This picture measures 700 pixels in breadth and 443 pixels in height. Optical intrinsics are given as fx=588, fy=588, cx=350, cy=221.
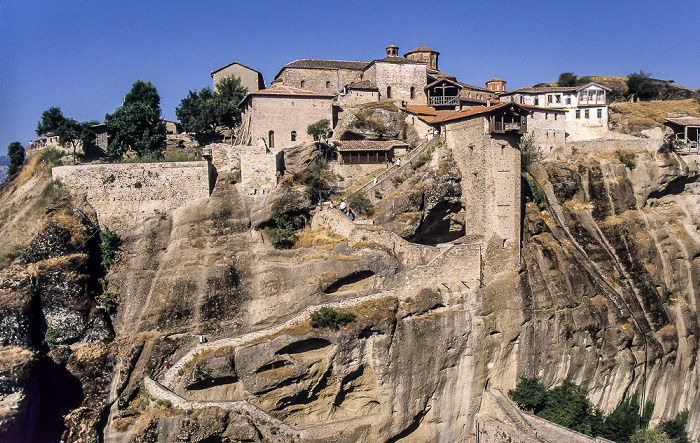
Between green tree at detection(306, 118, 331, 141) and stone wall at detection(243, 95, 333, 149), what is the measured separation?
25.5 inches

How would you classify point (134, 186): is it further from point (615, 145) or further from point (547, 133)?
point (615, 145)

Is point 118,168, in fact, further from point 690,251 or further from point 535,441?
point 690,251

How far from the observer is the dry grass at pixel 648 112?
4872 centimetres

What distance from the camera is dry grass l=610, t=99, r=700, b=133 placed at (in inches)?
1918

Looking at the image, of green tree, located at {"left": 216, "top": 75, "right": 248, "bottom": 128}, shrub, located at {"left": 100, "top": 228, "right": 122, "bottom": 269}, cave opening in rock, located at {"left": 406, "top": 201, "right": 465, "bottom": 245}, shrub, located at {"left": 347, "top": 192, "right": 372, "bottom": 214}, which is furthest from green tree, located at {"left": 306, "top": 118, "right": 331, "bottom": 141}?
shrub, located at {"left": 100, "top": 228, "right": 122, "bottom": 269}

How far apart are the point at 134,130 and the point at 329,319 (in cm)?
1977

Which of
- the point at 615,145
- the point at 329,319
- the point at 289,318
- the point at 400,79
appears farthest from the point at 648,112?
the point at 289,318

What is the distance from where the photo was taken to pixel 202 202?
3169 centimetres

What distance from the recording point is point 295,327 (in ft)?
87.1

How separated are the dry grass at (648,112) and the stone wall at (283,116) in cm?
2730

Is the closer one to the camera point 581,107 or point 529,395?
point 529,395

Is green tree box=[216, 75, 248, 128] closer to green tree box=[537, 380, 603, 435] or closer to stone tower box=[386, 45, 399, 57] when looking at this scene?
stone tower box=[386, 45, 399, 57]

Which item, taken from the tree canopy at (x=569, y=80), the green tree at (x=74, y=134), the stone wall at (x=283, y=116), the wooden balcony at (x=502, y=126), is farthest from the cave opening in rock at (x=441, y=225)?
the tree canopy at (x=569, y=80)

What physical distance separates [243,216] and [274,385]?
9.54 metres
